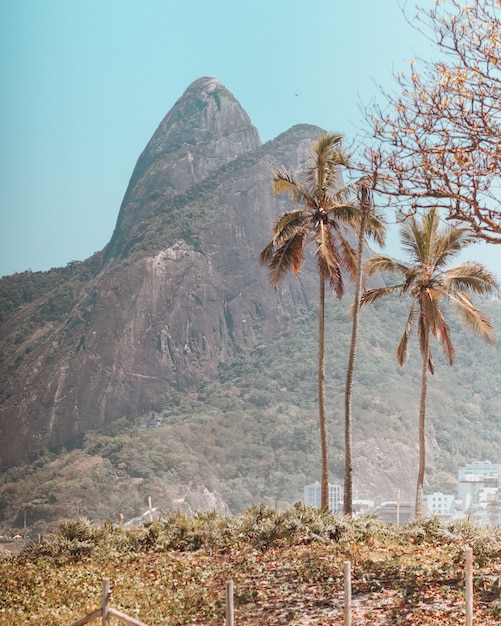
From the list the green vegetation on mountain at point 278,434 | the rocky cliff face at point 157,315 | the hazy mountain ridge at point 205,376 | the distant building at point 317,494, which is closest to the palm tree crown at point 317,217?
the green vegetation on mountain at point 278,434

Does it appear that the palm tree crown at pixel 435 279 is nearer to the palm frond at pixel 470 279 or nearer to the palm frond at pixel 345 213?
the palm frond at pixel 470 279

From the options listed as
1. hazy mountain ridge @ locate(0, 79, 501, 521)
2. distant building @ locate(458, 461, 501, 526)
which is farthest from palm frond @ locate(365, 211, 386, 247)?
hazy mountain ridge @ locate(0, 79, 501, 521)

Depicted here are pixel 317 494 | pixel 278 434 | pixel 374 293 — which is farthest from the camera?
pixel 278 434

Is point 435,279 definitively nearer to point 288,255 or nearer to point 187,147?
point 288,255

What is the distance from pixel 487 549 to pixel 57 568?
772 centimetres

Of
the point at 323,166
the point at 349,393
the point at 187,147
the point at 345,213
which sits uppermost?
the point at 187,147

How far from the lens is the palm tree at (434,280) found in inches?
931

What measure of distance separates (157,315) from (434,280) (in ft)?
388

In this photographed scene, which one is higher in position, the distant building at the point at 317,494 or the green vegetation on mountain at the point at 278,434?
the green vegetation on mountain at the point at 278,434

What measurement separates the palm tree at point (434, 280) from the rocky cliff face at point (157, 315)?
105462mm

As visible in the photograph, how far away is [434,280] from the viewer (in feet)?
78.7

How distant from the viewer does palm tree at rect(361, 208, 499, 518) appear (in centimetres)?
2366

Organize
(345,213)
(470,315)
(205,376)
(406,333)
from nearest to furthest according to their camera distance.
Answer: (345,213) → (470,315) → (406,333) → (205,376)

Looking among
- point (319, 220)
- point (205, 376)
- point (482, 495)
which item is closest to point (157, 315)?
point (205, 376)
